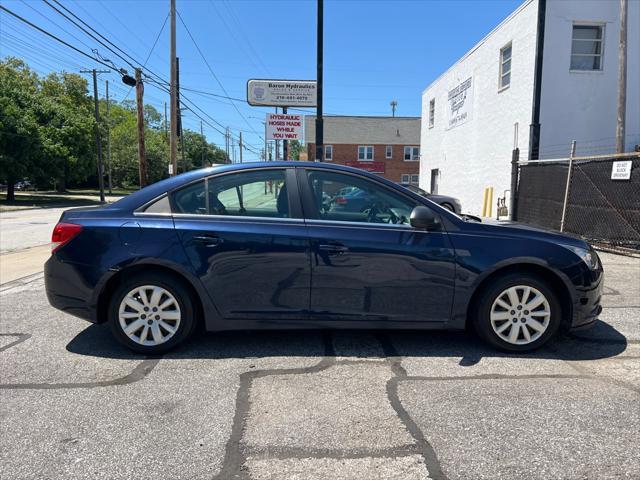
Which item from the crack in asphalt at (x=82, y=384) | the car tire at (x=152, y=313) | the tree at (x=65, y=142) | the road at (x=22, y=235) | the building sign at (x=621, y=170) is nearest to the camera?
the crack in asphalt at (x=82, y=384)

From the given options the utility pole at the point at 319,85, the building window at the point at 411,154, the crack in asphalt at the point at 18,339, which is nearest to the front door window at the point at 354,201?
the crack in asphalt at the point at 18,339

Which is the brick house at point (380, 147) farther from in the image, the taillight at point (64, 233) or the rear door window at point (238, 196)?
the taillight at point (64, 233)

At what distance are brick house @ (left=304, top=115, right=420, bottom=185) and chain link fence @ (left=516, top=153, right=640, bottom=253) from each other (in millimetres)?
41337

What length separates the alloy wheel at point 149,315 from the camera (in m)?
4.04

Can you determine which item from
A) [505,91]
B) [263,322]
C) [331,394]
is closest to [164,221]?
[263,322]

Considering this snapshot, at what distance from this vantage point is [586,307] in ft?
13.5

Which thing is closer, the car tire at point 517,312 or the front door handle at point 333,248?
the front door handle at point 333,248

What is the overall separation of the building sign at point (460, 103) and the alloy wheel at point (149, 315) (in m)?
18.8

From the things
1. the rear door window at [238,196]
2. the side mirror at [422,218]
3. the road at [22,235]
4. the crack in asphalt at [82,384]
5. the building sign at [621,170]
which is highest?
the building sign at [621,170]

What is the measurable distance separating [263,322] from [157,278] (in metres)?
0.97

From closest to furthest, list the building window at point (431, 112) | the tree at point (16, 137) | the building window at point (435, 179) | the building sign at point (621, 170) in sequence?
the building sign at point (621, 170)
the building window at point (435, 179)
the building window at point (431, 112)
the tree at point (16, 137)

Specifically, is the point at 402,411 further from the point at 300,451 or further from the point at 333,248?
the point at 333,248

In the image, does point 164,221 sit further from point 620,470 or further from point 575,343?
point 575,343

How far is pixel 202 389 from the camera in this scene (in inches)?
138
